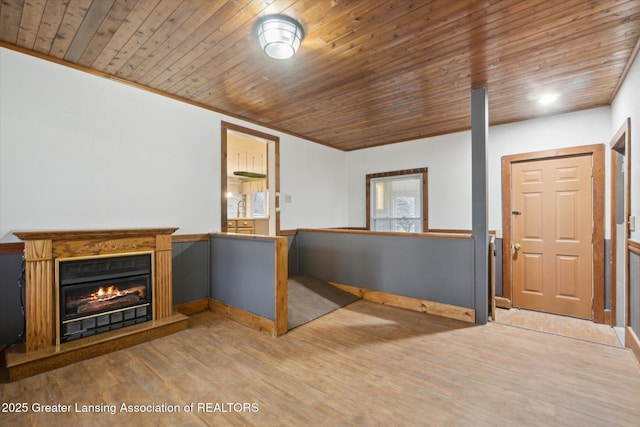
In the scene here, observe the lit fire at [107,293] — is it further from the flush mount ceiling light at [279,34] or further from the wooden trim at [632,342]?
the wooden trim at [632,342]

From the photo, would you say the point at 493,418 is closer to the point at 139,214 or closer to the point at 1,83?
the point at 139,214

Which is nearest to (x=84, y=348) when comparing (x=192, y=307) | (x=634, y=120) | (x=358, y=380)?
(x=192, y=307)

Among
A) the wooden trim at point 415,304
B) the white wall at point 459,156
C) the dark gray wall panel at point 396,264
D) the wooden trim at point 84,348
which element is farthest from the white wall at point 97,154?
the white wall at point 459,156

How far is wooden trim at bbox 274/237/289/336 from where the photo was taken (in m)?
2.88

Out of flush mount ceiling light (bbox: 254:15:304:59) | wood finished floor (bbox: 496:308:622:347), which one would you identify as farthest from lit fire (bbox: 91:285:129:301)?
wood finished floor (bbox: 496:308:622:347)

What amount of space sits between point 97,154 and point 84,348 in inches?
72.1

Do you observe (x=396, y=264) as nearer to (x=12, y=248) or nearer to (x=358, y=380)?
(x=358, y=380)

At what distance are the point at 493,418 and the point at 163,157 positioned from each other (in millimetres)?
3845

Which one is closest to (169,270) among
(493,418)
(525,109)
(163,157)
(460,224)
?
(163,157)

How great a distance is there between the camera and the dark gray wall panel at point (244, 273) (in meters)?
2.96

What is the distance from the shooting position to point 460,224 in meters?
4.82

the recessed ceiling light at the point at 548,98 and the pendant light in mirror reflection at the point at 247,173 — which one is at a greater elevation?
the recessed ceiling light at the point at 548,98

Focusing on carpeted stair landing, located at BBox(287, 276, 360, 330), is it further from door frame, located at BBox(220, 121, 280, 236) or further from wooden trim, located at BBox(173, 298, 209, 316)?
wooden trim, located at BBox(173, 298, 209, 316)

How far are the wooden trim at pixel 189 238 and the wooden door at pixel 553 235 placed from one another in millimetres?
4329
